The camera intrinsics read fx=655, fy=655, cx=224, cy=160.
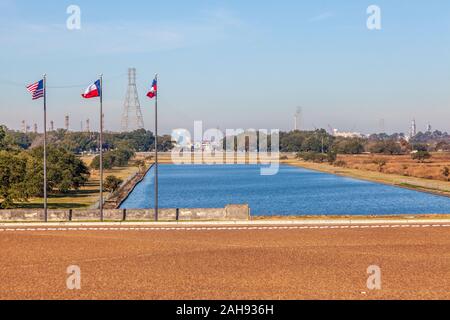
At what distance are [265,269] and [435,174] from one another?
120 meters

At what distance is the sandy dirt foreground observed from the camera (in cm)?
1973

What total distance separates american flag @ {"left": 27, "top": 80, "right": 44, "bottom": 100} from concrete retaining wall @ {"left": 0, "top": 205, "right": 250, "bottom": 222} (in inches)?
282

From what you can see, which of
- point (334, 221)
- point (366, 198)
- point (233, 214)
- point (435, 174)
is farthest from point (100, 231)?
point (435, 174)

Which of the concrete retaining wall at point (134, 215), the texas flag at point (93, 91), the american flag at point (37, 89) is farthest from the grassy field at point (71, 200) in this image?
the texas flag at point (93, 91)

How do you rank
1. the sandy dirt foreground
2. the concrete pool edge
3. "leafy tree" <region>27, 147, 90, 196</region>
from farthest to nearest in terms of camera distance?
"leafy tree" <region>27, 147, 90, 196</region> < the concrete pool edge < the sandy dirt foreground

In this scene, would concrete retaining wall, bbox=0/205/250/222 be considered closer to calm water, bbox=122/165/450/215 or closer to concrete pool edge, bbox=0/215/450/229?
concrete pool edge, bbox=0/215/450/229

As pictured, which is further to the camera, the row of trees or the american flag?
the row of trees

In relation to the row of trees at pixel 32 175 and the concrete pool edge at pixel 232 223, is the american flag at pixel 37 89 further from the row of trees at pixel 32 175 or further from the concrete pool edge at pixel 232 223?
the row of trees at pixel 32 175

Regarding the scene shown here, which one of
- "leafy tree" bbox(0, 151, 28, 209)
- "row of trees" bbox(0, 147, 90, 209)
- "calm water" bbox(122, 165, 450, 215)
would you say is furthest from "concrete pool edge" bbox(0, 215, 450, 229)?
"calm water" bbox(122, 165, 450, 215)

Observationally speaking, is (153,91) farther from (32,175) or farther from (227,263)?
(32,175)

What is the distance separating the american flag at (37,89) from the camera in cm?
3984
